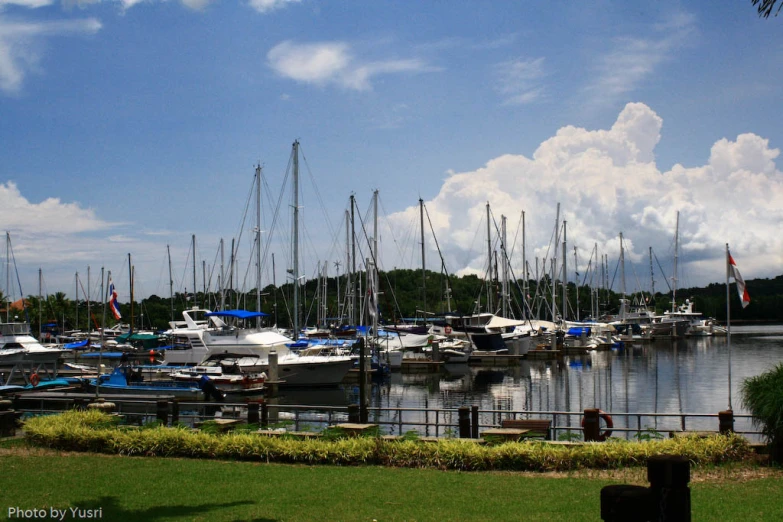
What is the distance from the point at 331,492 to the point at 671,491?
9247mm

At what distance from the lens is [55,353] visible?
48438 mm

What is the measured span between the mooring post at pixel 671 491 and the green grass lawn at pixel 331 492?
6.25 metres

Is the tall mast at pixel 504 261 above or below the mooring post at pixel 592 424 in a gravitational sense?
above

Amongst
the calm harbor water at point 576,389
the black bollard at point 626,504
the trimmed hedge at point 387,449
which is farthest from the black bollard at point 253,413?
the black bollard at point 626,504

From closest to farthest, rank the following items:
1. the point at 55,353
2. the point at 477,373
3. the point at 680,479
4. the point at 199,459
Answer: the point at 680,479 < the point at 199,459 < the point at 55,353 < the point at 477,373

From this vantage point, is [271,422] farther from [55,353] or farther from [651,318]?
[651,318]

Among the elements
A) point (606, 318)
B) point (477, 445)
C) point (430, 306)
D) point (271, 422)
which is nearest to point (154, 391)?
point (271, 422)

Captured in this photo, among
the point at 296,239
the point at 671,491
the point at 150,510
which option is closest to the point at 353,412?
the point at 150,510

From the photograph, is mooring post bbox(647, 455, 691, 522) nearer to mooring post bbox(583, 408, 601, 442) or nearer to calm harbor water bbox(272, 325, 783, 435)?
mooring post bbox(583, 408, 601, 442)

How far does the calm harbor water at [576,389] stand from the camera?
134 ft

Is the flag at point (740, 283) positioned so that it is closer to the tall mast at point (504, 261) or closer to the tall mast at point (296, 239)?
the tall mast at point (296, 239)

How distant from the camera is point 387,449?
18.1 m

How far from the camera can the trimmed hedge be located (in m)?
16.8

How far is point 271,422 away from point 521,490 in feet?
40.3
